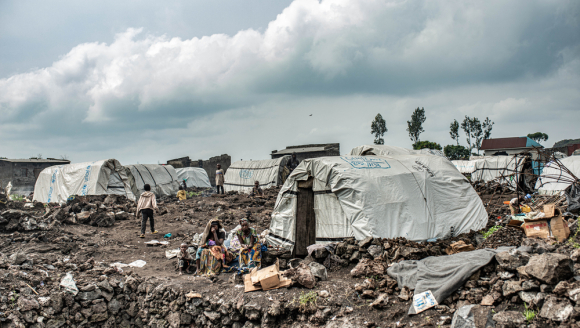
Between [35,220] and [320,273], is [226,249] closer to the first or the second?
[320,273]

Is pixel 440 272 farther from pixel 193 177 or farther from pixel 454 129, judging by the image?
pixel 454 129

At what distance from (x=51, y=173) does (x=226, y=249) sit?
553 inches

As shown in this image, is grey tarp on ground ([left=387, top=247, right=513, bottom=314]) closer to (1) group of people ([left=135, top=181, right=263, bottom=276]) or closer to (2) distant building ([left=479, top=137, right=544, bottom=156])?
(1) group of people ([left=135, top=181, right=263, bottom=276])

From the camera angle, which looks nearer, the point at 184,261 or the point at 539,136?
the point at 184,261

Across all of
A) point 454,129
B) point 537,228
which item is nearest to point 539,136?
point 454,129

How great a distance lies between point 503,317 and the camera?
130 inches

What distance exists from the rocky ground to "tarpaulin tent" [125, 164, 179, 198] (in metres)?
7.75

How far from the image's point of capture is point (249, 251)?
19.7 feet

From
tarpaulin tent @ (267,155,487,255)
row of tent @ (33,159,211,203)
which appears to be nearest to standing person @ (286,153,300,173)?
row of tent @ (33,159,211,203)

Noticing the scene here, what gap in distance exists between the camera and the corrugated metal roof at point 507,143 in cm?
3478

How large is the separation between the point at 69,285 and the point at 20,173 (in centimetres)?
2204

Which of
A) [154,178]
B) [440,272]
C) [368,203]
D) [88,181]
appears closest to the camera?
[440,272]

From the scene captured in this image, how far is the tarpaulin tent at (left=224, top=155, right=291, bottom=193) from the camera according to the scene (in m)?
18.1

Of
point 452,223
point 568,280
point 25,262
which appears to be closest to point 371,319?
point 568,280
